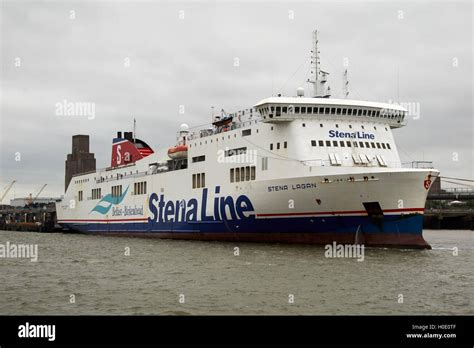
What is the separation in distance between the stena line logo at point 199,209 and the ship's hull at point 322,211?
0.06 metres

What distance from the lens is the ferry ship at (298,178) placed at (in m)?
25.7

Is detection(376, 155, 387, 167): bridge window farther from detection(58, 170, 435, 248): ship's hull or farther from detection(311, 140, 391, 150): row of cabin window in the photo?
detection(58, 170, 435, 248): ship's hull

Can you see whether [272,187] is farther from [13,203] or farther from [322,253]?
[13,203]

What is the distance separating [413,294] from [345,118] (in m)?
15.5

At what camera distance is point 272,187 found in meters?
28.9

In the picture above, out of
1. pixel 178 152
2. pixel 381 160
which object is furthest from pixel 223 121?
pixel 381 160

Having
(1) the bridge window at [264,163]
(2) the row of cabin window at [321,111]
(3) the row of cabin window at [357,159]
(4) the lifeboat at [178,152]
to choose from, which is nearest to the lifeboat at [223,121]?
(4) the lifeboat at [178,152]

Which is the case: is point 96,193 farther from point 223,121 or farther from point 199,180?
point 223,121

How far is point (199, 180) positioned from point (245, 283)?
18036 mm

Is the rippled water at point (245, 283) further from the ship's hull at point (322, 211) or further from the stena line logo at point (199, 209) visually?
the stena line logo at point (199, 209)

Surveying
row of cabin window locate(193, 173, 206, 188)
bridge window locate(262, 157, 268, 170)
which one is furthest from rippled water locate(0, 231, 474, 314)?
row of cabin window locate(193, 173, 206, 188)

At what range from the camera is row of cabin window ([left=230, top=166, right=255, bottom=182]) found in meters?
30.9

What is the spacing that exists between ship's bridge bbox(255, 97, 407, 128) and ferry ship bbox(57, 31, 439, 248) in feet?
0.16
